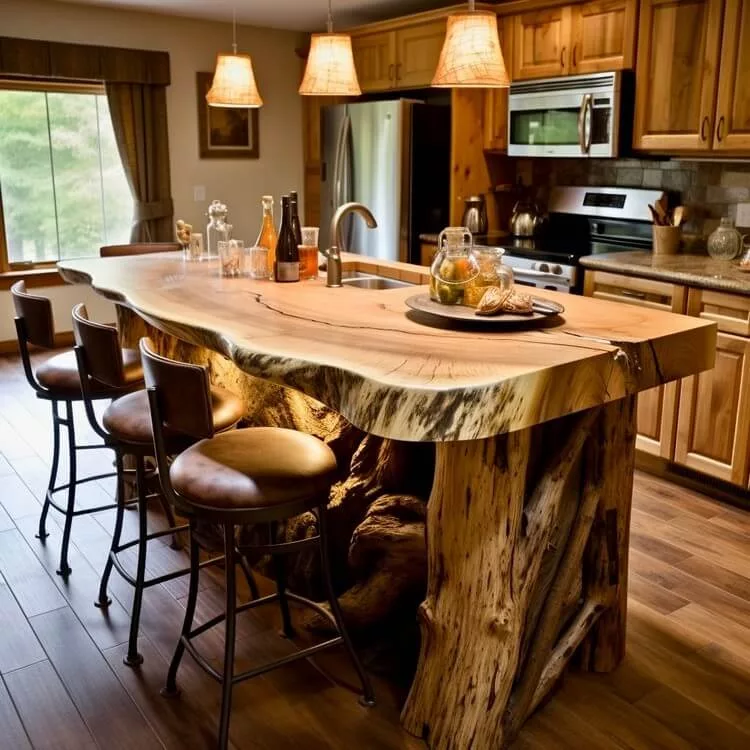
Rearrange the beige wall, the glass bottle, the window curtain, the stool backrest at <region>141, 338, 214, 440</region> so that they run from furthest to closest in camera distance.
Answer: the window curtain
the beige wall
the glass bottle
the stool backrest at <region>141, 338, 214, 440</region>

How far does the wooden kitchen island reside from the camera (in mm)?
1554

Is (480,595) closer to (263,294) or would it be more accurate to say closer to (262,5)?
(263,294)

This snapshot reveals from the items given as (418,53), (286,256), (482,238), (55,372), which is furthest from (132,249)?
(418,53)

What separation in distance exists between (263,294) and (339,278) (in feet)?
1.00

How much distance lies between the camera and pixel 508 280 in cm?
215

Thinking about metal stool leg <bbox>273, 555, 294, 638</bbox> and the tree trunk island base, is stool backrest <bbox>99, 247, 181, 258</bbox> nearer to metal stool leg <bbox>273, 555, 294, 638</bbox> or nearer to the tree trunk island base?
the tree trunk island base

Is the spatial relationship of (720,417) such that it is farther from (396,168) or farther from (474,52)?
(396,168)

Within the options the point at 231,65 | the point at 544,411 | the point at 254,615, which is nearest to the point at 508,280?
the point at 544,411

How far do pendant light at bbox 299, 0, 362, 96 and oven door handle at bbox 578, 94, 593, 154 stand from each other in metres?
1.72

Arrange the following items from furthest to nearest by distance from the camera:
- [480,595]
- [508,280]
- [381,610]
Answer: [381,610] < [508,280] < [480,595]

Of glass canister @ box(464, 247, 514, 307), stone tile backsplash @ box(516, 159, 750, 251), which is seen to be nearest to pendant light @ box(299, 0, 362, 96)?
glass canister @ box(464, 247, 514, 307)

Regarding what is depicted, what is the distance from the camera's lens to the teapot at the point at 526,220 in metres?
4.71

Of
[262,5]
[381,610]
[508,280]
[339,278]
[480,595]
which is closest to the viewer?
[480,595]

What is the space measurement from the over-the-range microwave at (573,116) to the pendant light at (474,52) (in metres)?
1.85
